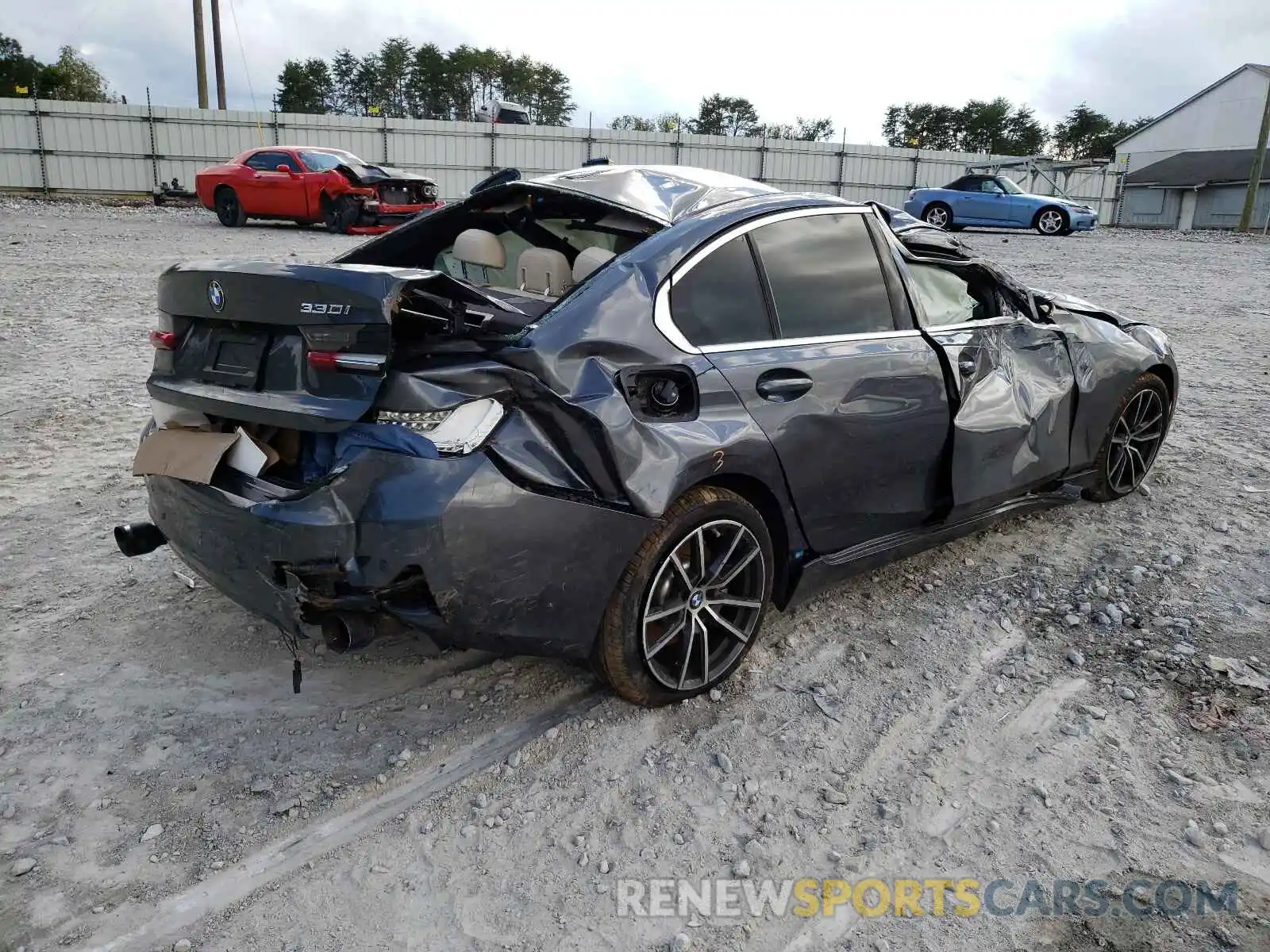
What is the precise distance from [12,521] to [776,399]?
3.70 m

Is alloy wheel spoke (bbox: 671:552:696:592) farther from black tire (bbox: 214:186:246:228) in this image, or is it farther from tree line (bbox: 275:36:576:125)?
tree line (bbox: 275:36:576:125)

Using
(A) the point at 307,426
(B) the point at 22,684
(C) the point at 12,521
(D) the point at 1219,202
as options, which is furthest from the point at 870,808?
(D) the point at 1219,202

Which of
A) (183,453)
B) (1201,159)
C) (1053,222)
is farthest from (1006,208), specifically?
(1201,159)

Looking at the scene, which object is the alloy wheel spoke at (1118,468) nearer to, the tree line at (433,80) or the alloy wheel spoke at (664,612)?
the alloy wheel spoke at (664,612)

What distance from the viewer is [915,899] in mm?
2408

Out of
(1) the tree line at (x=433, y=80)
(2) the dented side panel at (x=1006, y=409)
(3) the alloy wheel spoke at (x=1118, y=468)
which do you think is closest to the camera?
(2) the dented side panel at (x=1006, y=409)

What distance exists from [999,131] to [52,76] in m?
61.7

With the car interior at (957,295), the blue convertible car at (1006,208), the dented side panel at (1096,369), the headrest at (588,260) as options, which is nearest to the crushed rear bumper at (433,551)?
the headrest at (588,260)

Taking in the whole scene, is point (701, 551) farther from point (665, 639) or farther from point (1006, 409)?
point (1006, 409)

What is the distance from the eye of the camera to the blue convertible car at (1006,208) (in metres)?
23.4

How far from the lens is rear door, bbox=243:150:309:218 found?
16.9 meters

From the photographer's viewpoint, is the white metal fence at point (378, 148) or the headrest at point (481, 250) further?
the white metal fence at point (378, 148)

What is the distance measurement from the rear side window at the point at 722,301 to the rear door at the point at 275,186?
1550 centimetres

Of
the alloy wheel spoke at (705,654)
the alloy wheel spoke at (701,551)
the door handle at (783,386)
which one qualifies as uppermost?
the door handle at (783,386)
